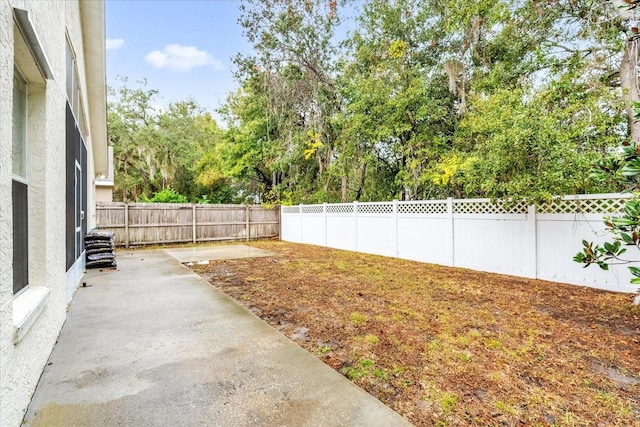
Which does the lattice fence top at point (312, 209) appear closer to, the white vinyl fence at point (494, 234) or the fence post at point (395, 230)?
the white vinyl fence at point (494, 234)

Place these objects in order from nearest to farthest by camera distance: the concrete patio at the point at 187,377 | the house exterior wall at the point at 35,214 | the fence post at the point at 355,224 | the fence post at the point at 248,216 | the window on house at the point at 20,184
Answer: the house exterior wall at the point at 35,214, the concrete patio at the point at 187,377, the window on house at the point at 20,184, the fence post at the point at 355,224, the fence post at the point at 248,216

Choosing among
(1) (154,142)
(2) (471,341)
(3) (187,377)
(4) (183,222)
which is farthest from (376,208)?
(1) (154,142)

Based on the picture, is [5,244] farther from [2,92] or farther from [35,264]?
[35,264]

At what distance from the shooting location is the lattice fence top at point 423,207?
780 cm

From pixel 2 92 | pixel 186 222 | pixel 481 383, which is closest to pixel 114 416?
pixel 2 92

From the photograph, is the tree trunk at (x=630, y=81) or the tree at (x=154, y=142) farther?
the tree at (x=154, y=142)

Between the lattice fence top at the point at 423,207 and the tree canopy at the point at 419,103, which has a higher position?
the tree canopy at the point at 419,103

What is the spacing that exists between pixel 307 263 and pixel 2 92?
6.87 metres

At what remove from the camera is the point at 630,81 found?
17.3 ft

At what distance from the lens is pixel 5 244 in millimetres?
1688

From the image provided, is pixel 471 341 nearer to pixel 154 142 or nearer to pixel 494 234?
pixel 494 234

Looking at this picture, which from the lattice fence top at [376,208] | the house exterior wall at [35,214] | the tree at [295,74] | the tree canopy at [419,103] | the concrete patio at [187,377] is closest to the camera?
the house exterior wall at [35,214]

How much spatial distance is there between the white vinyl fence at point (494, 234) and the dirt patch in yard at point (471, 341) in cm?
38

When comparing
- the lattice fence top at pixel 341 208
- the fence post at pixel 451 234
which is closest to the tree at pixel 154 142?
the lattice fence top at pixel 341 208
